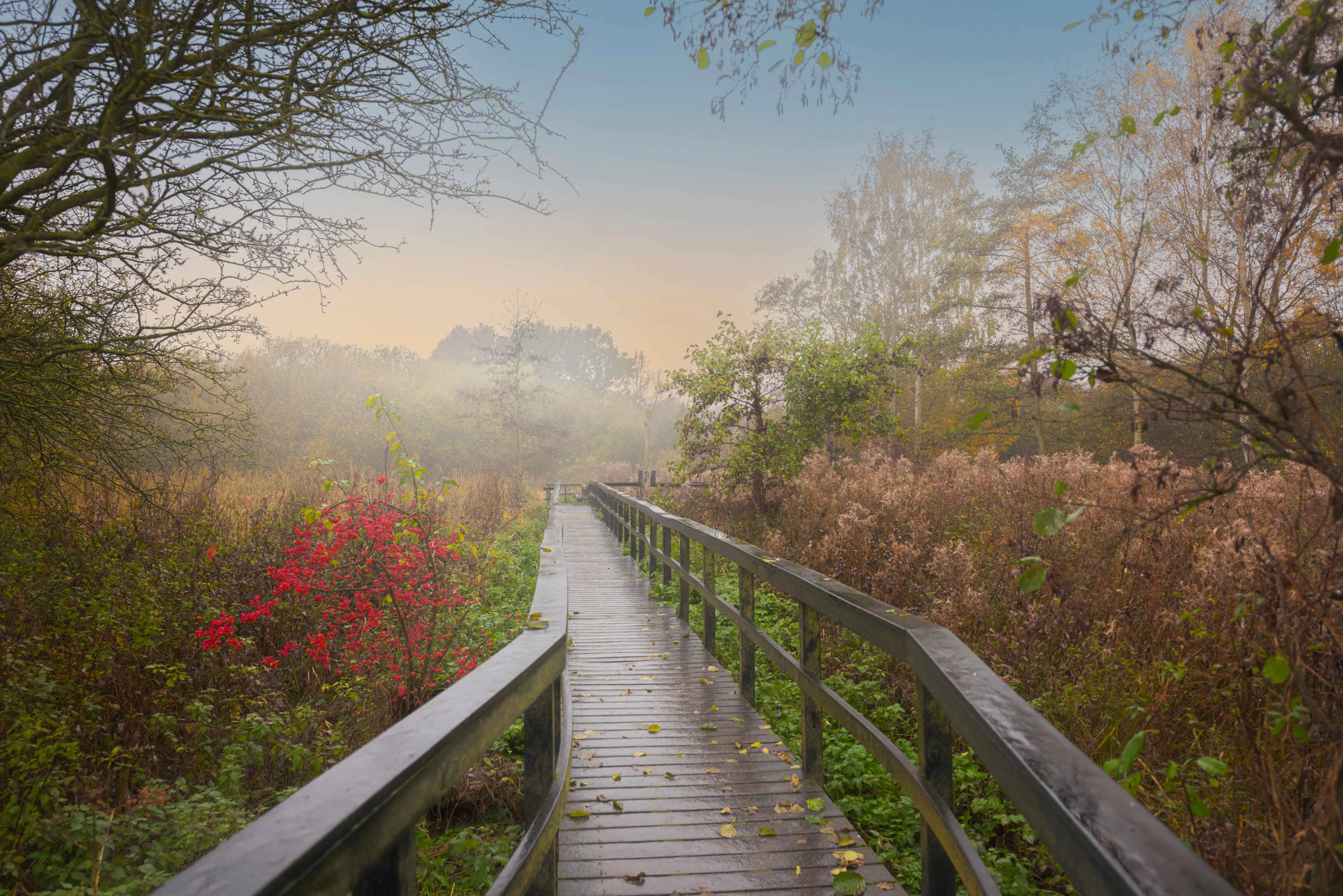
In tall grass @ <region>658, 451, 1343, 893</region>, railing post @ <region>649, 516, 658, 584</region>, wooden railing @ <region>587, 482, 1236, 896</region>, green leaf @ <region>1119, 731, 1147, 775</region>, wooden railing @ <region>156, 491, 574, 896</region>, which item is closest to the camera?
wooden railing @ <region>156, 491, 574, 896</region>

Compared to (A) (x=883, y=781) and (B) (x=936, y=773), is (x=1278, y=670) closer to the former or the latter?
(B) (x=936, y=773)

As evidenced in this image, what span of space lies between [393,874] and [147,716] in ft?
17.4

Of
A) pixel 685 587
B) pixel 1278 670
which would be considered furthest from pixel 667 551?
pixel 1278 670

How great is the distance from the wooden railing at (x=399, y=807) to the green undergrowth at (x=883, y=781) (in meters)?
1.70

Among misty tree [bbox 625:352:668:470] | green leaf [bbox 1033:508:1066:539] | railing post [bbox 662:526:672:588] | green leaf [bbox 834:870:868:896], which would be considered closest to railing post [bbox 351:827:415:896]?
green leaf [bbox 1033:508:1066:539]

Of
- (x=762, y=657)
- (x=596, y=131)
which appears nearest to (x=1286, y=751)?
(x=762, y=657)

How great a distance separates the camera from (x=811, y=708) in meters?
3.58

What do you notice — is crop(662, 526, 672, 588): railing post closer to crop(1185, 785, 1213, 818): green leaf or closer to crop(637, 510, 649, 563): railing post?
crop(637, 510, 649, 563): railing post

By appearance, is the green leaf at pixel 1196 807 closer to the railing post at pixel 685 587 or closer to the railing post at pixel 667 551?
the railing post at pixel 685 587

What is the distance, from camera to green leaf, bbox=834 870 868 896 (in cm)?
258

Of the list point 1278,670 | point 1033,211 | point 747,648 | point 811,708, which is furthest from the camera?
point 1033,211

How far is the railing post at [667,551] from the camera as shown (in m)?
7.78

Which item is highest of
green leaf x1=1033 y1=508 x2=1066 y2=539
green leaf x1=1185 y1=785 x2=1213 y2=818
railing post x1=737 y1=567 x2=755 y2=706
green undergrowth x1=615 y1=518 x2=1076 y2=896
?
green leaf x1=1033 y1=508 x2=1066 y2=539

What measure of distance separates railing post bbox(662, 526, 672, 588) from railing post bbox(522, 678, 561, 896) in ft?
16.0
